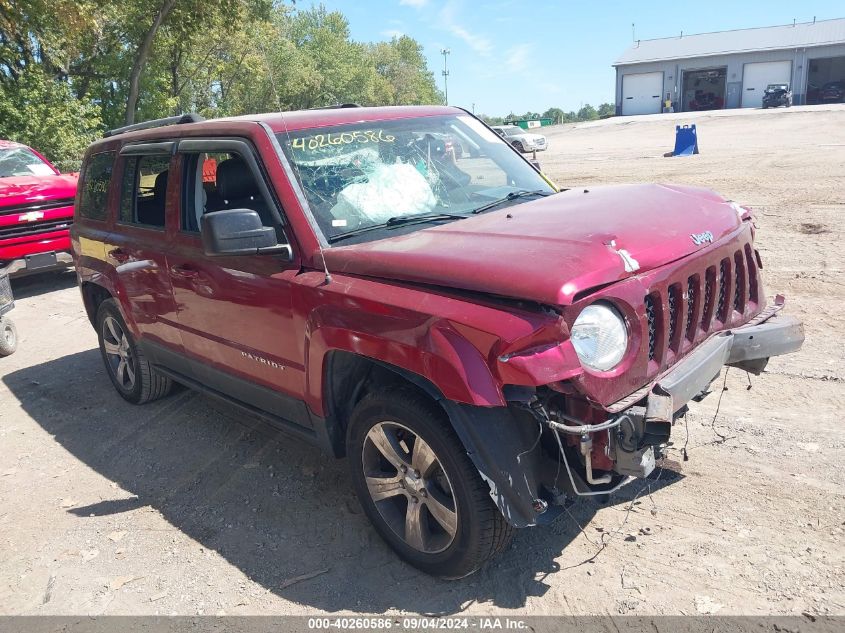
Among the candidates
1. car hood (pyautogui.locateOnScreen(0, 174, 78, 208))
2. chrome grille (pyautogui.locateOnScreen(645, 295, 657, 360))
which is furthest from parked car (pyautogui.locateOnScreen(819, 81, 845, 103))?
chrome grille (pyautogui.locateOnScreen(645, 295, 657, 360))

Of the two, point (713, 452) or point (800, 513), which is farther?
point (713, 452)

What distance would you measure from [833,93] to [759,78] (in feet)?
21.7

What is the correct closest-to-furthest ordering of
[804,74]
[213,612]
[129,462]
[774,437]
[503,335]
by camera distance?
[503,335], [213,612], [774,437], [129,462], [804,74]

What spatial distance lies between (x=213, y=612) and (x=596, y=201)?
2695 millimetres

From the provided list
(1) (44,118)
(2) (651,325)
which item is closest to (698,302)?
(2) (651,325)

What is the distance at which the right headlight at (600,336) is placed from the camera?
252 centimetres

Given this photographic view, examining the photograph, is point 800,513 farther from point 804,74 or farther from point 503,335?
point 804,74

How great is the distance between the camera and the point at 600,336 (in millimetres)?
2553

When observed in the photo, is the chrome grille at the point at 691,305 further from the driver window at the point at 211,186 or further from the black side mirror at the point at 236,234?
the driver window at the point at 211,186

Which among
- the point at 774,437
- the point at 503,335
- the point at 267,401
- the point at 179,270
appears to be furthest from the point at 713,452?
the point at 179,270

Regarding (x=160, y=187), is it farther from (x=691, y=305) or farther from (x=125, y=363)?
(x=691, y=305)

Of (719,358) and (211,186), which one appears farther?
(211,186)

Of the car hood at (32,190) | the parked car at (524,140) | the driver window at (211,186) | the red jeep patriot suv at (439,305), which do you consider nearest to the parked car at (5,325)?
the car hood at (32,190)

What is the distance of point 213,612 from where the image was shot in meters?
3.07
